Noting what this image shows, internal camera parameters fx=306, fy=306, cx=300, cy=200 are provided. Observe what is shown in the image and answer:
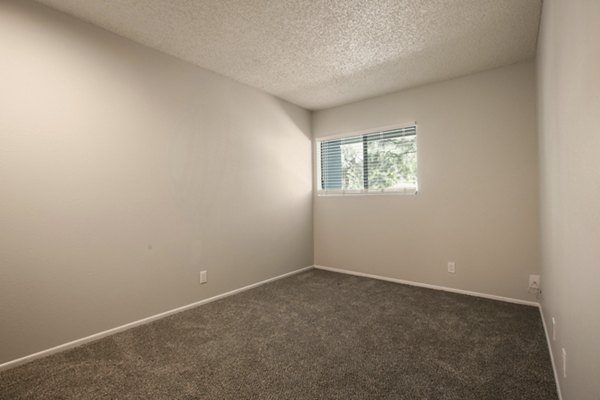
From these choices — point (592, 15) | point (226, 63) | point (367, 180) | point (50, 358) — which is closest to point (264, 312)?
point (50, 358)

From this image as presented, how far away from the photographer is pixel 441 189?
11.2 ft

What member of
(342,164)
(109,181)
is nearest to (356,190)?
(342,164)

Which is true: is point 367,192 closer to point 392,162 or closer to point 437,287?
point 392,162

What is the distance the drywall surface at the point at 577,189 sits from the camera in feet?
3.00

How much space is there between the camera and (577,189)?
115 cm

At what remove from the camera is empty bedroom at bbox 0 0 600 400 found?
170 centimetres

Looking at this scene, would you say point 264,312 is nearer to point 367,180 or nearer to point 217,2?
point 367,180

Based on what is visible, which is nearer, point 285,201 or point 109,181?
point 109,181

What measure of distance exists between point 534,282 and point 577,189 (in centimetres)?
224

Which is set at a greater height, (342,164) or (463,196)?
(342,164)

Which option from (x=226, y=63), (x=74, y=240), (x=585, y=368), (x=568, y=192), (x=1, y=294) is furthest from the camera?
(x=226, y=63)

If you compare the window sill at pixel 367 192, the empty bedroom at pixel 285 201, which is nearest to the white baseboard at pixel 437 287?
the empty bedroom at pixel 285 201

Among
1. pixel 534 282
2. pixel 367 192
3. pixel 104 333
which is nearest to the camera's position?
pixel 104 333

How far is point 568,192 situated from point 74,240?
9.78ft
